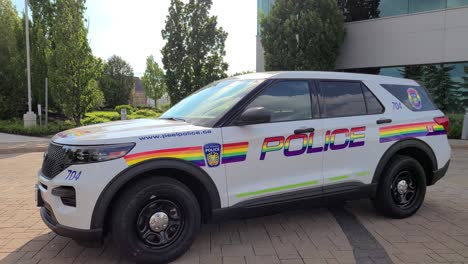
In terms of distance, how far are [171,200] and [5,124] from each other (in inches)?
735

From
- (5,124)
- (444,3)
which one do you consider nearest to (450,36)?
(444,3)

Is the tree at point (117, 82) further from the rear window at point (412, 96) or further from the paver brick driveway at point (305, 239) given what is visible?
the rear window at point (412, 96)

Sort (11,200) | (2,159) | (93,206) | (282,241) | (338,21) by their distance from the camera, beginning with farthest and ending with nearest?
(338,21) < (2,159) < (11,200) < (282,241) < (93,206)

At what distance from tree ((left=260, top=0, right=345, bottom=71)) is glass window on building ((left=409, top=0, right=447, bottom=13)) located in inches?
124

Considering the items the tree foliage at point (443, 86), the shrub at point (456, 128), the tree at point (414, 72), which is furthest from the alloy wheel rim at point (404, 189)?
the tree at point (414, 72)

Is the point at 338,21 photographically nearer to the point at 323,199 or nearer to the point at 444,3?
the point at 444,3

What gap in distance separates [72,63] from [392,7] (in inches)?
Result: 586

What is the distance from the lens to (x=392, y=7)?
727 inches

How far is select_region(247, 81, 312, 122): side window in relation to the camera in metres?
4.05

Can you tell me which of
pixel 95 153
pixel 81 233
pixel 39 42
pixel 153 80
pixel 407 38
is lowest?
pixel 81 233

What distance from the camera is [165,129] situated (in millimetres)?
3691

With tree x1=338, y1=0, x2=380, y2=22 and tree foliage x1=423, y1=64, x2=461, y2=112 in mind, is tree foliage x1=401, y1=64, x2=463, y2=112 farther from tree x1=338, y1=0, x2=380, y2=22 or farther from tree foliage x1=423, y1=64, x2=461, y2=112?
tree x1=338, y1=0, x2=380, y2=22

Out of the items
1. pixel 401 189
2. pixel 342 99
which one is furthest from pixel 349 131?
pixel 401 189

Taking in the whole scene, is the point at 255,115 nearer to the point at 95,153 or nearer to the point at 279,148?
the point at 279,148
